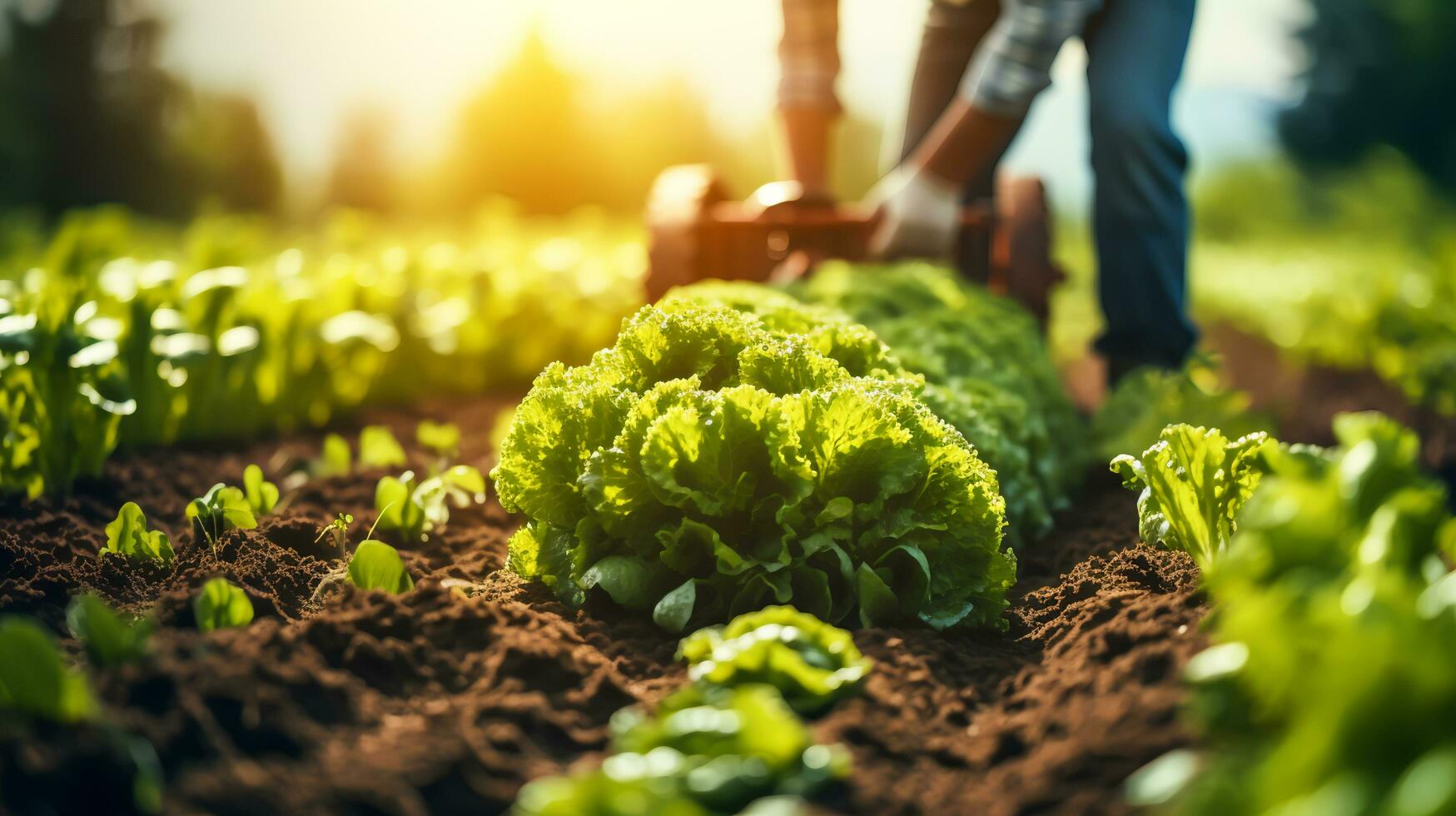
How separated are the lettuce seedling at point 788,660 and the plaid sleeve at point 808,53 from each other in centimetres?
381

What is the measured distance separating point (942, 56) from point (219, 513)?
12.5 ft

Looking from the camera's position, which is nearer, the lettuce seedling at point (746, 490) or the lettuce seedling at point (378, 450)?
the lettuce seedling at point (746, 490)

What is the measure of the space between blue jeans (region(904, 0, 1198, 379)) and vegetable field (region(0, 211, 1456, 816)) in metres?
0.59

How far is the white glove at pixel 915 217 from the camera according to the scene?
4.60 metres

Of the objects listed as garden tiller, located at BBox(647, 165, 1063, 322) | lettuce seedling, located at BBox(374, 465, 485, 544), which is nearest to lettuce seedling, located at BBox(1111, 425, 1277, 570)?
lettuce seedling, located at BBox(374, 465, 485, 544)

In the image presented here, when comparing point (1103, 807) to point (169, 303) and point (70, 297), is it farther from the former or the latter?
point (169, 303)

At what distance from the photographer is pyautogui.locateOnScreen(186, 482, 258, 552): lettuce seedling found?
2688mm

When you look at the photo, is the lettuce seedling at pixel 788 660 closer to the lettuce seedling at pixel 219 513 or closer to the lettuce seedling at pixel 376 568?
the lettuce seedling at pixel 376 568

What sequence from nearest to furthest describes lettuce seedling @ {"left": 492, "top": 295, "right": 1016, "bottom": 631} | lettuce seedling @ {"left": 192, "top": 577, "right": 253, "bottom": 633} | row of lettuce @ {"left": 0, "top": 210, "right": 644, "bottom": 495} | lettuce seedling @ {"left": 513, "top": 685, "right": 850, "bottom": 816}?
lettuce seedling @ {"left": 513, "top": 685, "right": 850, "bottom": 816}
lettuce seedling @ {"left": 192, "top": 577, "right": 253, "bottom": 633}
lettuce seedling @ {"left": 492, "top": 295, "right": 1016, "bottom": 631}
row of lettuce @ {"left": 0, "top": 210, "right": 644, "bottom": 495}

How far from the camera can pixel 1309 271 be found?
11992 mm

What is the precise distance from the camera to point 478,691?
186cm

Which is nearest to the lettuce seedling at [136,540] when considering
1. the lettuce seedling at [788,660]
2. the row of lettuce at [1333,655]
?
the lettuce seedling at [788,660]

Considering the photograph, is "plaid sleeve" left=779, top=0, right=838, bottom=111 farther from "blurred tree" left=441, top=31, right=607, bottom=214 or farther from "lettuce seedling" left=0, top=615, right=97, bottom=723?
"blurred tree" left=441, top=31, right=607, bottom=214

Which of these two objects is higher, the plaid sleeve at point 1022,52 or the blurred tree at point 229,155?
the plaid sleeve at point 1022,52
